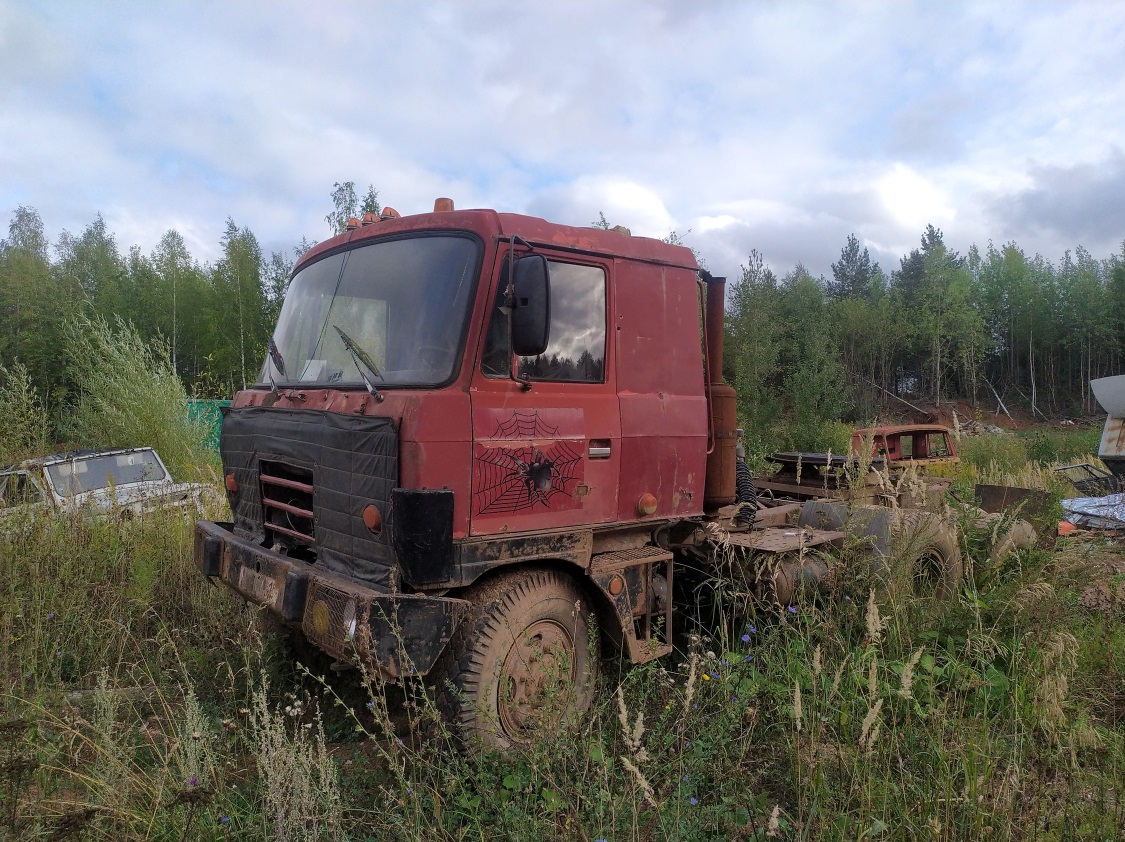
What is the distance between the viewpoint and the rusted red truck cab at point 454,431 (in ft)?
9.81

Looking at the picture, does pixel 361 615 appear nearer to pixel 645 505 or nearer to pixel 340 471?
pixel 340 471

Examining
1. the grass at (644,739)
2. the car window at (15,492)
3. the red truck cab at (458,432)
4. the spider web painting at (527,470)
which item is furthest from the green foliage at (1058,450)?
the car window at (15,492)

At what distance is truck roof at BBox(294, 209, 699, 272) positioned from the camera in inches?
131

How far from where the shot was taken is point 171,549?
5.64 m

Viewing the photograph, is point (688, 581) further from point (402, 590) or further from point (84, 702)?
point (84, 702)

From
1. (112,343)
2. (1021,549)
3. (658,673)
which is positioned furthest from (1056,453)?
(112,343)

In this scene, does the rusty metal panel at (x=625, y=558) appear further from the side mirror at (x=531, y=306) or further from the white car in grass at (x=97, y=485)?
the white car in grass at (x=97, y=485)

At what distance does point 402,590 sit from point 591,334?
1.60 meters

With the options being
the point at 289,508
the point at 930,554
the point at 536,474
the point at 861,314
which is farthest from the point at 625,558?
the point at 861,314

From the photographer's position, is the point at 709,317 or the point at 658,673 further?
the point at 709,317

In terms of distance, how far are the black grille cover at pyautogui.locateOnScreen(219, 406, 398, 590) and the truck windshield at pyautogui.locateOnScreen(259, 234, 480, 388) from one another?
250 mm

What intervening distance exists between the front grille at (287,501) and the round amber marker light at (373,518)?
0.55 m

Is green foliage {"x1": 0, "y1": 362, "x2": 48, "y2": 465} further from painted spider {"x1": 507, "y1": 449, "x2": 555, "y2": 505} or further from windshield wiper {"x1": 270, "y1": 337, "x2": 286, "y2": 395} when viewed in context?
painted spider {"x1": 507, "y1": 449, "x2": 555, "y2": 505}

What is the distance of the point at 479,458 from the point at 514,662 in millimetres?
990
